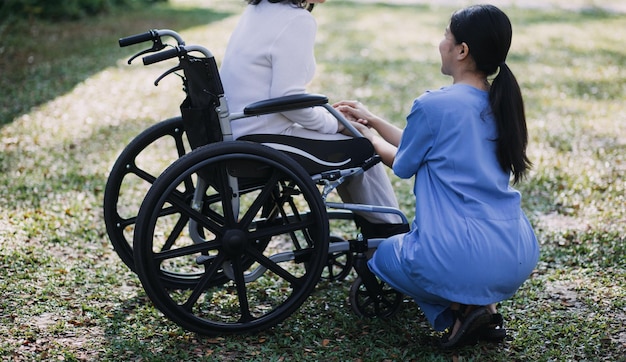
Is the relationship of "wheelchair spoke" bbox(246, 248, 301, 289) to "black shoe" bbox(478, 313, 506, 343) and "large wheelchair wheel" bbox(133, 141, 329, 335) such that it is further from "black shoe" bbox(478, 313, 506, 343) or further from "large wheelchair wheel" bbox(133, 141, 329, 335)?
"black shoe" bbox(478, 313, 506, 343)

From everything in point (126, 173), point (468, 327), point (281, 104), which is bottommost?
point (468, 327)

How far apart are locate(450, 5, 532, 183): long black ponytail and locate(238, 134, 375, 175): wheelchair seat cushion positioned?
56 cm

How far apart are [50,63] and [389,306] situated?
6272 mm

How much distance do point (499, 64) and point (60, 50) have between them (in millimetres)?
7445

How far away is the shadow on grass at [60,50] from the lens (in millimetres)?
7102

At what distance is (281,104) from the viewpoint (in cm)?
286

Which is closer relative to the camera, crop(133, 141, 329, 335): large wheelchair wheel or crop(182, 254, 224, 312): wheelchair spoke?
crop(133, 141, 329, 335): large wheelchair wheel

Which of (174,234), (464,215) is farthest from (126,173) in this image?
(464,215)

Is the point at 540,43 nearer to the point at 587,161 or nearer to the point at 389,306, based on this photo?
the point at 587,161

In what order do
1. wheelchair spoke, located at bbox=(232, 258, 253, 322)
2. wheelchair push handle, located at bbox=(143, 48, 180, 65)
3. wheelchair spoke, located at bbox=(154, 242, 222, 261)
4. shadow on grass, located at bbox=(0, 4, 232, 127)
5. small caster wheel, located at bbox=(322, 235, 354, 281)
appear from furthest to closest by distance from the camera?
shadow on grass, located at bbox=(0, 4, 232, 127) → small caster wheel, located at bbox=(322, 235, 354, 281) → wheelchair spoke, located at bbox=(232, 258, 253, 322) → wheelchair spoke, located at bbox=(154, 242, 222, 261) → wheelchair push handle, located at bbox=(143, 48, 180, 65)

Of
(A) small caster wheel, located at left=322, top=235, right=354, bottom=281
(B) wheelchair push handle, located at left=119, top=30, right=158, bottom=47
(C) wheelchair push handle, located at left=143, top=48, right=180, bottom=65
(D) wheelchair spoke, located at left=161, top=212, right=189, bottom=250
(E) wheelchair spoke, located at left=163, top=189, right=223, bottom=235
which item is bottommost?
(A) small caster wheel, located at left=322, top=235, right=354, bottom=281

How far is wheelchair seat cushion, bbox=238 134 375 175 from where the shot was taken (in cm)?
299

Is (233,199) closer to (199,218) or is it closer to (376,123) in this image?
(199,218)

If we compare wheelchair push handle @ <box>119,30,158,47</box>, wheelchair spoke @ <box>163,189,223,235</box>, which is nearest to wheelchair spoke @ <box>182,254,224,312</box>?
wheelchair spoke @ <box>163,189,223,235</box>
